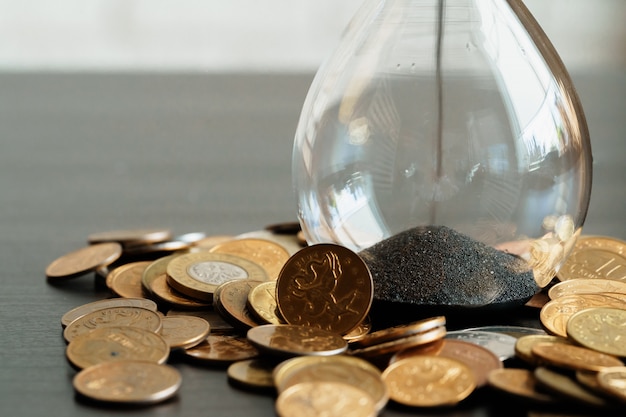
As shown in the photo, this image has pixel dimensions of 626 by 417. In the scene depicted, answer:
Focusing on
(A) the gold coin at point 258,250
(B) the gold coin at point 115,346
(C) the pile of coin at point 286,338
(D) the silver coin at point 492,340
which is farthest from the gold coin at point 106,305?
(D) the silver coin at point 492,340

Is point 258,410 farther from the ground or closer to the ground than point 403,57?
closer to the ground

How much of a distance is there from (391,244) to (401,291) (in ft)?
0.17

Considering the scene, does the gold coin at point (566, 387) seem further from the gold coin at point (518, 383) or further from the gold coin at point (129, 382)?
the gold coin at point (129, 382)

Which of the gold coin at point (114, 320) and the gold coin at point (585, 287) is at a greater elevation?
the gold coin at point (114, 320)

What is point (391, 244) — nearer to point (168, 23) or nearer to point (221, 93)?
point (221, 93)

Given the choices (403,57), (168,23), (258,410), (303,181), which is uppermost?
(168,23)

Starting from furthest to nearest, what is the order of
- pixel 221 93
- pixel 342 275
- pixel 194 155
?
1. pixel 221 93
2. pixel 194 155
3. pixel 342 275

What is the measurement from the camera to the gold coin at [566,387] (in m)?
0.68

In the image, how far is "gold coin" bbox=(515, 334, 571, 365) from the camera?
759 millimetres

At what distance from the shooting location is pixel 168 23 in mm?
Answer: 3381

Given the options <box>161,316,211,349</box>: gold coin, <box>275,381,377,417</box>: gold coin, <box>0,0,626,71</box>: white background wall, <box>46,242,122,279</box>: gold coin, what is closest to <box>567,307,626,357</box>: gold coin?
<box>275,381,377,417</box>: gold coin

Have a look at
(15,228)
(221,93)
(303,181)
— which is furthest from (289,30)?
(303,181)

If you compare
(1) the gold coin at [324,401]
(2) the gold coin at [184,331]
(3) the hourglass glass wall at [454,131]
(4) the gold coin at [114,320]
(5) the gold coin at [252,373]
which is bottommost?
(5) the gold coin at [252,373]

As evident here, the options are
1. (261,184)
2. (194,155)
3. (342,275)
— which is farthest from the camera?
(194,155)
